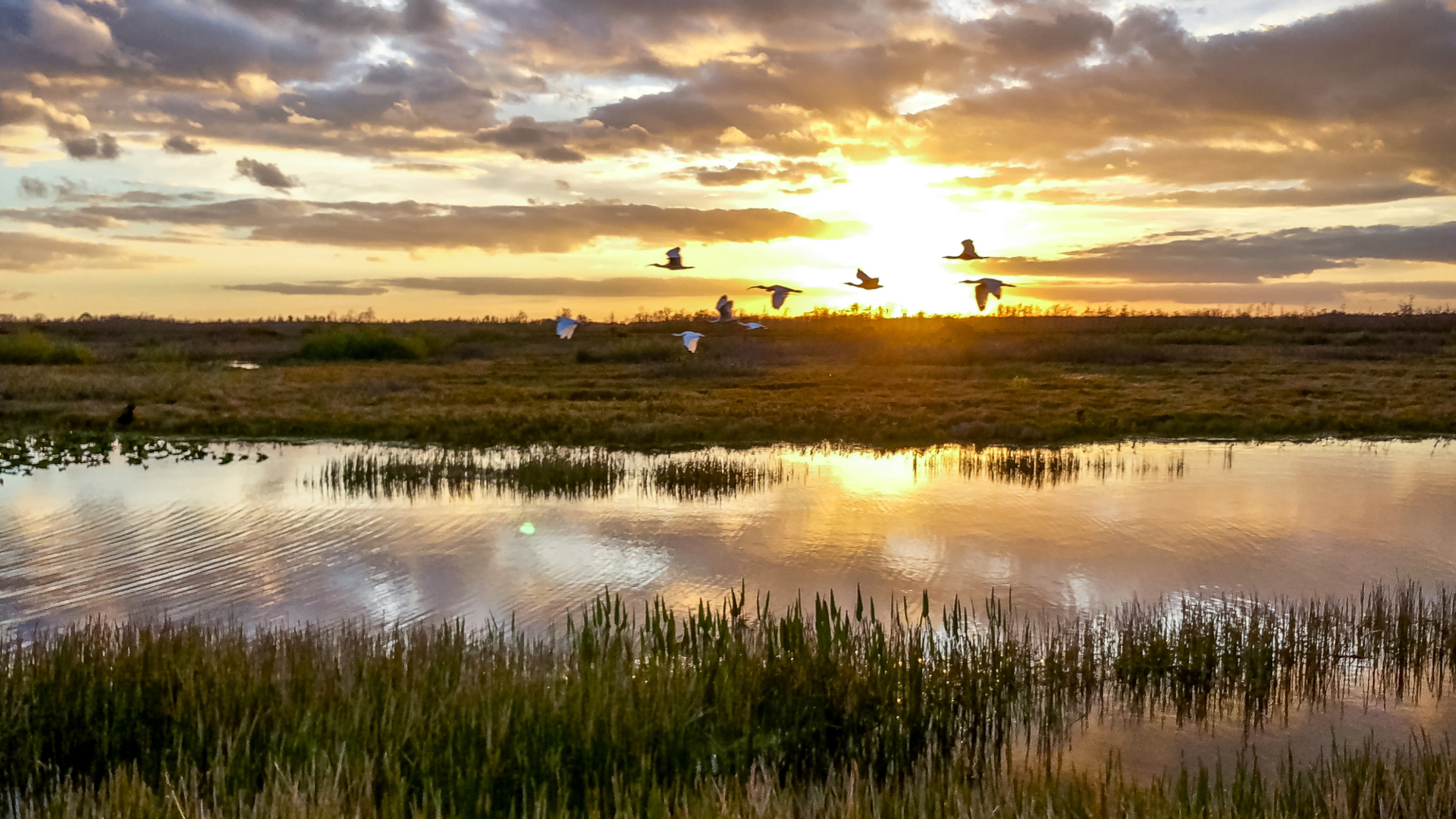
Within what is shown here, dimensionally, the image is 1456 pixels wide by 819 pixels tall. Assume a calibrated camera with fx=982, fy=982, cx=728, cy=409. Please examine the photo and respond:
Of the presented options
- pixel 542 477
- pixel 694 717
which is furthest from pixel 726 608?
pixel 542 477

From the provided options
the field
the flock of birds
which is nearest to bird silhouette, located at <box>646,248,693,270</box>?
the flock of birds

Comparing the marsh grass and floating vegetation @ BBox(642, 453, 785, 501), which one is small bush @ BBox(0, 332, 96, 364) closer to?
the marsh grass

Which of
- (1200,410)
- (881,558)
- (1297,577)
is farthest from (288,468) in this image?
(1200,410)

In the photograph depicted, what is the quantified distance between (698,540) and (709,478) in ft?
14.9

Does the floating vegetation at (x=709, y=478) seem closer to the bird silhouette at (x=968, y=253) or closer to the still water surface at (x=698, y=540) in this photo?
the still water surface at (x=698, y=540)

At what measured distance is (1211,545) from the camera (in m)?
13.6

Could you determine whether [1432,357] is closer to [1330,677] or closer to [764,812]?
[1330,677]

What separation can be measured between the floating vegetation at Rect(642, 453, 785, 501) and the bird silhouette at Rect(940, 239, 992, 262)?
7.62 meters

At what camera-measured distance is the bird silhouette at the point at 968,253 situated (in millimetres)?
10750

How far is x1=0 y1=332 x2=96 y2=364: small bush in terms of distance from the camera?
160 ft

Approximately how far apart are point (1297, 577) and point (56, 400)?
107 ft

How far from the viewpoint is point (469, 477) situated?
19.1 meters

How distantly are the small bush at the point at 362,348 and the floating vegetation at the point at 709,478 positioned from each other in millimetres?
39458

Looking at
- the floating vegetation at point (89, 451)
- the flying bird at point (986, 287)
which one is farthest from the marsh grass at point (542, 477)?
the flying bird at point (986, 287)
